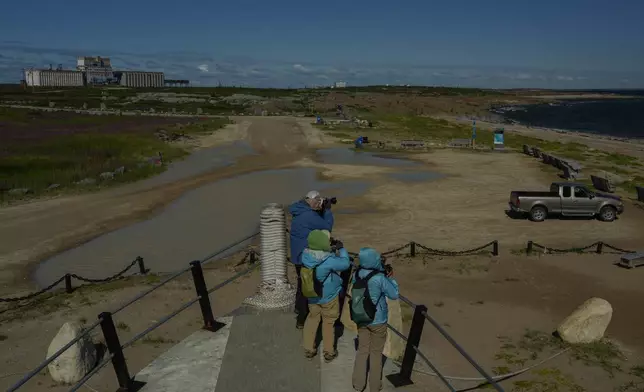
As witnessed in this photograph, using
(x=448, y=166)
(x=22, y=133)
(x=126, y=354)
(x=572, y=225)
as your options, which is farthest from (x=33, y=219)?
(x=22, y=133)

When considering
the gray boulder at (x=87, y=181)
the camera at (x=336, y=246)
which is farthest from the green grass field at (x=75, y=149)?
the camera at (x=336, y=246)

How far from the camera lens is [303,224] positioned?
8.18 m

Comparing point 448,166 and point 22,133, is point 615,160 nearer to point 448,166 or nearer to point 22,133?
point 448,166

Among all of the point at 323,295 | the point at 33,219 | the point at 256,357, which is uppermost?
the point at 323,295

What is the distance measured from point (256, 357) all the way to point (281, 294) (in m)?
1.99

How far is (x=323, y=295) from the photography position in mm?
7234

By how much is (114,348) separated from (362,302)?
3253 millimetres

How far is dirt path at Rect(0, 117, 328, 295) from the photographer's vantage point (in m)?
18.9

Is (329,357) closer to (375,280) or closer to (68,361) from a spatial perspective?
(375,280)

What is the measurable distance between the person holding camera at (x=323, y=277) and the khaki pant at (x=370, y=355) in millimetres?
644

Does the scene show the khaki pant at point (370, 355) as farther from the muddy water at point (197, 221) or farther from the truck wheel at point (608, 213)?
the truck wheel at point (608, 213)

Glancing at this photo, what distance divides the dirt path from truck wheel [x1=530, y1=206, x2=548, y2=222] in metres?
17.1

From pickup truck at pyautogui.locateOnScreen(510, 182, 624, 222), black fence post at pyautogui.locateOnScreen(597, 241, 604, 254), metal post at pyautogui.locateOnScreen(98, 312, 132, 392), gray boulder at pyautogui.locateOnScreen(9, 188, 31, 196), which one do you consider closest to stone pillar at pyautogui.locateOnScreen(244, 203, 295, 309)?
metal post at pyautogui.locateOnScreen(98, 312, 132, 392)

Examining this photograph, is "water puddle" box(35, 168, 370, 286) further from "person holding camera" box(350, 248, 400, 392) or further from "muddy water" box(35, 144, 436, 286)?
"person holding camera" box(350, 248, 400, 392)
